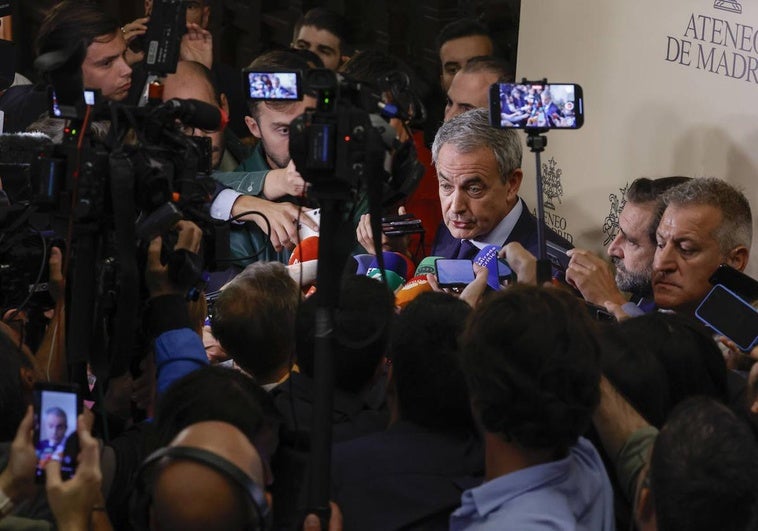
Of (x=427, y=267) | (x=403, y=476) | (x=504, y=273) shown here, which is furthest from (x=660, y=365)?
(x=427, y=267)

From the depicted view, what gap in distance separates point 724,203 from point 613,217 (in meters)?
0.76

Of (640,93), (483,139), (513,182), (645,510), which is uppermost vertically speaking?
(640,93)

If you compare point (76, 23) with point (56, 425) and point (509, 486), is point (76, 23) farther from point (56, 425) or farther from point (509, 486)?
point (509, 486)

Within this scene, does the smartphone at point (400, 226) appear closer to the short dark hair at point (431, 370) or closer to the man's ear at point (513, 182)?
the man's ear at point (513, 182)

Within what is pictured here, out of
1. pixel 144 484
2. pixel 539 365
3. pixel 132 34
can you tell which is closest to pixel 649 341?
pixel 539 365

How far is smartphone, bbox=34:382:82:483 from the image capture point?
181 centimetres

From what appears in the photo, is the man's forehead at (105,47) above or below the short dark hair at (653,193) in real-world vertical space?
above

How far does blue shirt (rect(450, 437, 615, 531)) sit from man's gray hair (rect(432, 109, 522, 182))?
1778 millimetres

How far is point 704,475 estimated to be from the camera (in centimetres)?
165

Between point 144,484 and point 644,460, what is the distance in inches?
33.4

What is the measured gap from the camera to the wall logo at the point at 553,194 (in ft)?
14.1

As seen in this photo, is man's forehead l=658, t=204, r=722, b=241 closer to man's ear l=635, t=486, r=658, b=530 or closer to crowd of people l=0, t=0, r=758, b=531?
crowd of people l=0, t=0, r=758, b=531

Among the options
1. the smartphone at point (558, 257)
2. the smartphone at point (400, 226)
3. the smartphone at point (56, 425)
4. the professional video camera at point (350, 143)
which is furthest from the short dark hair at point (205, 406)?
the smartphone at point (558, 257)

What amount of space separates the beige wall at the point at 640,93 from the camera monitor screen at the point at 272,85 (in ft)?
4.89
